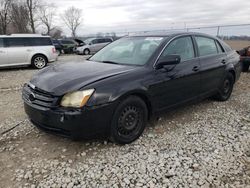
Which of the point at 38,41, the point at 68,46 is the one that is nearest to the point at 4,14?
the point at 68,46

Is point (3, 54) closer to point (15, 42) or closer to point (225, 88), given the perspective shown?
point (15, 42)

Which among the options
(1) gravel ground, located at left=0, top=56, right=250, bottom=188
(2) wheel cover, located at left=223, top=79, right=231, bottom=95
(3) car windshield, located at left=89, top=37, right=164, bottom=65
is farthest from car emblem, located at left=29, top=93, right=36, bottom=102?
(2) wheel cover, located at left=223, top=79, right=231, bottom=95

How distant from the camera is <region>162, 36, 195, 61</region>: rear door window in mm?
3532

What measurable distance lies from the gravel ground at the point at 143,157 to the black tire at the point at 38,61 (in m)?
6.93

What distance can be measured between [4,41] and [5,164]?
862 cm

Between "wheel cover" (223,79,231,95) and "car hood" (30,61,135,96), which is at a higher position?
"car hood" (30,61,135,96)

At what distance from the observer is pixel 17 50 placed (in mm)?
9852

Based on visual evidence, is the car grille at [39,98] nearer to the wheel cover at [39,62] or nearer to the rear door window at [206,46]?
the rear door window at [206,46]

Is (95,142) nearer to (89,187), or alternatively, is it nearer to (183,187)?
(89,187)

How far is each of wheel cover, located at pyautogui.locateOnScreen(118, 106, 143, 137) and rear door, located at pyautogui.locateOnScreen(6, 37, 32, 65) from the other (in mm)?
8665

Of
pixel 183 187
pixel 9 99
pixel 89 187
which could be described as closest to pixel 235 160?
pixel 183 187

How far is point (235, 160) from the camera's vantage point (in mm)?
2752

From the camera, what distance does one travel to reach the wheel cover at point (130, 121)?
295 centimetres

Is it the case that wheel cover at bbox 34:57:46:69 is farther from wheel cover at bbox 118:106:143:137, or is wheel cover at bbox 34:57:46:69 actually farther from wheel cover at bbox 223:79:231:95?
wheel cover at bbox 118:106:143:137
